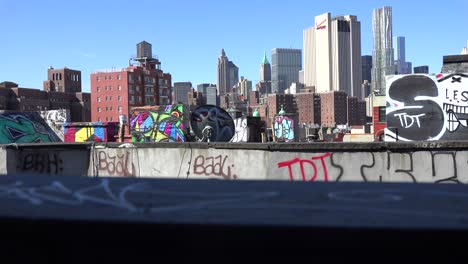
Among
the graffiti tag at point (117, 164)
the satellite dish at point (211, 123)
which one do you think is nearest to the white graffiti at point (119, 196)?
the graffiti tag at point (117, 164)

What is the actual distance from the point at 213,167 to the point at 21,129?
14.7 m

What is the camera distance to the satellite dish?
65.5ft

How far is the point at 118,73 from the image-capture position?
155125 millimetres

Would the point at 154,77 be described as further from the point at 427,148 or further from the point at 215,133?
the point at 427,148

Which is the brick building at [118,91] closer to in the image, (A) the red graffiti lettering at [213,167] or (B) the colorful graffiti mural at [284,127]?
(B) the colorful graffiti mural at [284,127]

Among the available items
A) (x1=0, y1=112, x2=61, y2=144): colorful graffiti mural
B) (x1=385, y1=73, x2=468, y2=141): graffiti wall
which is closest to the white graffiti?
(x1=385, y1=73, x2=468, y2=141): graffiti wall

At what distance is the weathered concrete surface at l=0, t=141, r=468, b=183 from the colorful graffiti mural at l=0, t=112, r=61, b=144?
10911mm

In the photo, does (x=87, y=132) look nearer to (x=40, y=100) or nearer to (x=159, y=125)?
(x=159, y=125)

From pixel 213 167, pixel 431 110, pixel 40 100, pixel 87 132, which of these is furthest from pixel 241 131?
pixel 40 100

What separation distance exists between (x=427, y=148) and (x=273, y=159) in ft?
9.72

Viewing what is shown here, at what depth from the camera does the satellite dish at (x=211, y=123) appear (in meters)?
20.0

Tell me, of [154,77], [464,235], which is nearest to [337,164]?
[464,235]

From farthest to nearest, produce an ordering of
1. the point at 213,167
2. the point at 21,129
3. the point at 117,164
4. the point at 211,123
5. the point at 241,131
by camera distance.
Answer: the point at 241,131, the point at 21,129, the point at 211,123, the point at 117,164, the point at 213,167

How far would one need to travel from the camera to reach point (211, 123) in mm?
20797
